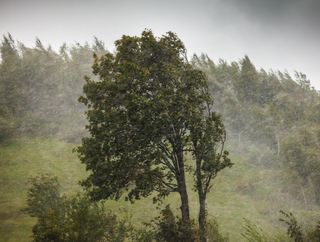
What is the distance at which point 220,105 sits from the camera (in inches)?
3984

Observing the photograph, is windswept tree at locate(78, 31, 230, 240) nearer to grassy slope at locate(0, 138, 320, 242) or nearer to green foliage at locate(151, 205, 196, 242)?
green foliage at locate(151, 205, 196, 242)

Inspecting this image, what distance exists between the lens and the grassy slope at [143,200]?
160ft

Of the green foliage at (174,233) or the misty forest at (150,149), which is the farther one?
the misty forest at (150,149)

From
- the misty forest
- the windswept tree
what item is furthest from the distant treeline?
the windswept tree

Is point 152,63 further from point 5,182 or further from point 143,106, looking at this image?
point 5,182

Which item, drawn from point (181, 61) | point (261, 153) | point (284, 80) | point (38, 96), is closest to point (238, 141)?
point (261, 153)

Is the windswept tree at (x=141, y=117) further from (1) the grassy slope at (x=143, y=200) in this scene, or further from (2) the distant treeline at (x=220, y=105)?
(2) the distant treeline at (x=220, y=105)

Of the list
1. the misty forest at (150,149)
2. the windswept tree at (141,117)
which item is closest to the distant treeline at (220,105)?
the misty forest at (150,149)

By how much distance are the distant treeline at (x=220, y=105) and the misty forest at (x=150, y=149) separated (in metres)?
0.38

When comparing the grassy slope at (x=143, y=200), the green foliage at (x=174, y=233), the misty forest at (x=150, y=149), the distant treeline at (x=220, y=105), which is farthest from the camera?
the distant treeline at (x=220, y=105)

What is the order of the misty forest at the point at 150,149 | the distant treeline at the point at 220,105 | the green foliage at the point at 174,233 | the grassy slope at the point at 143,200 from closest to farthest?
the green foliage at the point at 174,233 < the misty forest at the point at 150,149 < the grassy slope at the point at 143,200 < the distant treeline at the point at 220,105

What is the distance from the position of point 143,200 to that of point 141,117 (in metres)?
39.4

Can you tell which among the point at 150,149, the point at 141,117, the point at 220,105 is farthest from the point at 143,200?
the point at 220,105

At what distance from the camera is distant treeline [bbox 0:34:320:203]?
7906cm
